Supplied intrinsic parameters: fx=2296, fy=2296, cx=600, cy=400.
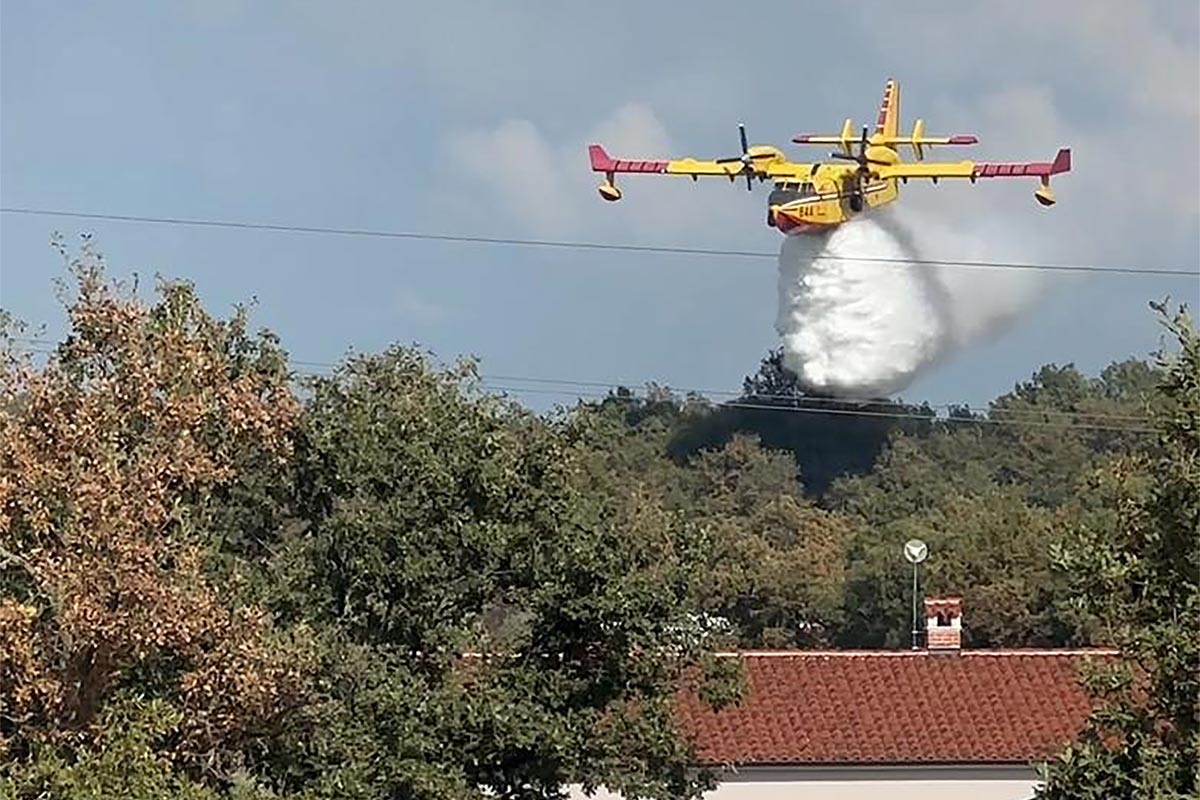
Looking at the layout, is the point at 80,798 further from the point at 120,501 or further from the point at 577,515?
the point at 577,515

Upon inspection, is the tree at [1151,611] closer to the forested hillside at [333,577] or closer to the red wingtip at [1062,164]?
the forested hillside at [333,577]

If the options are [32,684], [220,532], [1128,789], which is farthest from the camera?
[220,532]

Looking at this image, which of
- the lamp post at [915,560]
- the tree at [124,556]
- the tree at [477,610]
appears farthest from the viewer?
the lamp post at [915,560]

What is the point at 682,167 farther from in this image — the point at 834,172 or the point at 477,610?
the point at 477,610

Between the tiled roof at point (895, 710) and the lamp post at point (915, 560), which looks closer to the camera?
the tiled roof at point (895, 710)

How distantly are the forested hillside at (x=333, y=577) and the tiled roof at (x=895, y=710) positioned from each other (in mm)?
8112

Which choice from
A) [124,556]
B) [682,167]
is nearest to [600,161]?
[682,167]

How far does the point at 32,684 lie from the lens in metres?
18.3

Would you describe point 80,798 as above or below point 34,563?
below

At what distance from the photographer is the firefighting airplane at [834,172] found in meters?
51.6

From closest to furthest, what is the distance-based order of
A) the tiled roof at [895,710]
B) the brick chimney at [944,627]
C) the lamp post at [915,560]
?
the tiled roof at [895,710]
the brick chimney at [944,627]
the lamp post at [915,560]

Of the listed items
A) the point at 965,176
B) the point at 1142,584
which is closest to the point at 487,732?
the point at 1142,584

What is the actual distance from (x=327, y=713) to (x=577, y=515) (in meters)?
3.26

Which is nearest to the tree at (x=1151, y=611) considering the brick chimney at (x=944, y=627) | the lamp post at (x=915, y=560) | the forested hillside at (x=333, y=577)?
the forested hillside at (x=333, y=577)
